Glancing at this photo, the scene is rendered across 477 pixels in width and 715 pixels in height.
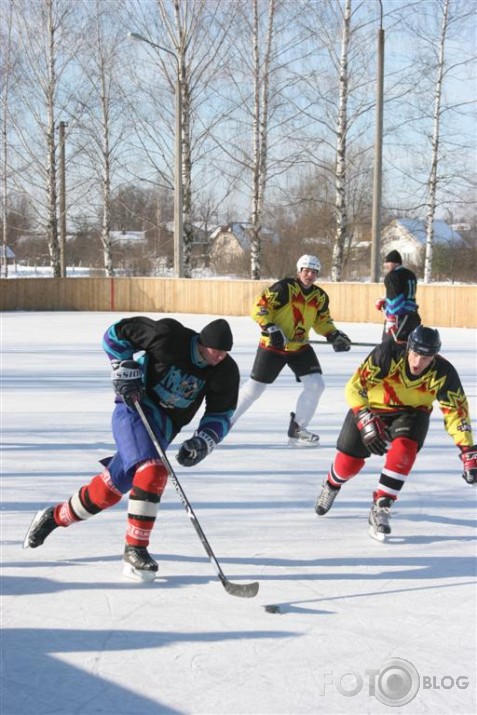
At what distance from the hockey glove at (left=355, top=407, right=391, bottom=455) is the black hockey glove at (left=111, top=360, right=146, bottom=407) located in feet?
3.79

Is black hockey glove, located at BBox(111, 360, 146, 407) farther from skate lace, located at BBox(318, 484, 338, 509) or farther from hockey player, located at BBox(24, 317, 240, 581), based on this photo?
skate lace, located at BBox(318, 484, 338, 509)

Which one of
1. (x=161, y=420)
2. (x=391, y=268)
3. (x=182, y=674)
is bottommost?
(x=182, y=674)

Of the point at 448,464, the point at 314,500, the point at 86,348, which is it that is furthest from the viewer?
the point at 86,348

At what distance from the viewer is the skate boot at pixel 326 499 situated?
15.5 feet

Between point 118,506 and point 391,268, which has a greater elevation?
point 391,268

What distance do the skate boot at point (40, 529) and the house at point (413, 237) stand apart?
24.5 m

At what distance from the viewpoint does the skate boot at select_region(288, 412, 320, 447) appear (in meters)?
6.72

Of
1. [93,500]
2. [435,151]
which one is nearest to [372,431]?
[93,500]

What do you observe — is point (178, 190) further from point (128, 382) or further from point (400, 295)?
point (128, 382)

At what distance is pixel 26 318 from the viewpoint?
21.0m

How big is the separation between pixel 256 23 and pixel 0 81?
914 cm

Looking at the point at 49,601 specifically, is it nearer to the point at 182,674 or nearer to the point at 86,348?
the point at 182,674

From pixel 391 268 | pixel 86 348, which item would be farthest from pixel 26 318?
pixel 391 268

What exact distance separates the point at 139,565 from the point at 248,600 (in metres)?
0.53
